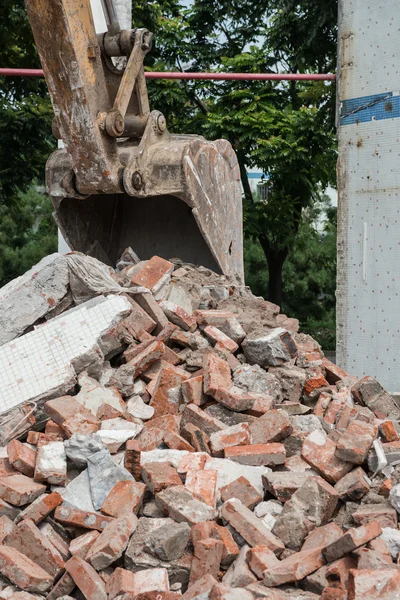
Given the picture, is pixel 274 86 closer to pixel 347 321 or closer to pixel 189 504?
pixel 347 321

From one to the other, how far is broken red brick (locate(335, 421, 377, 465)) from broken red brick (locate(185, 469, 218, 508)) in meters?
0.55

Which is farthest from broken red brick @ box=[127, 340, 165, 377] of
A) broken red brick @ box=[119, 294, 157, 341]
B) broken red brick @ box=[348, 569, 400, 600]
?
broken red brick @ box=[348, 569, 400, 600]

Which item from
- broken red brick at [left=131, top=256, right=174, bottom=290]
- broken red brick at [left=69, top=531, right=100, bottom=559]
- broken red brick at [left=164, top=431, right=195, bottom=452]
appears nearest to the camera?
broken red brick at [left=69, top=531, right=100, bottom=559]

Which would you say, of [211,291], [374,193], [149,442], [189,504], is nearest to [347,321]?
[374,193]

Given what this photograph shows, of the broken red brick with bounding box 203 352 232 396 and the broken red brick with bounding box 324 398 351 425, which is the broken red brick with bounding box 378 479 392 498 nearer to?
the broken red brick with bounding box 324 398 351 425

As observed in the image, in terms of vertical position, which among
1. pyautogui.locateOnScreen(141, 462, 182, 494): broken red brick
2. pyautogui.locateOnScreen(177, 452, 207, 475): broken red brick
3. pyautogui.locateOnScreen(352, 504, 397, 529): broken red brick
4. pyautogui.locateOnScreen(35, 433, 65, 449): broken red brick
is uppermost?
pyautogui.locateOnScreen(35, 433, 65, 449): broken red brick

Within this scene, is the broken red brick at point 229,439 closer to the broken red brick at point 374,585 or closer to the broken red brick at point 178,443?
the broken red brick at point 178,443

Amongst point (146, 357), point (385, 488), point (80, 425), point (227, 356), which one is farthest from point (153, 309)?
point (385, 488)

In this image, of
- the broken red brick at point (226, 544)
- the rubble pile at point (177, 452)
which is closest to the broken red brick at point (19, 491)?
the rubble pile at point (177, 452)

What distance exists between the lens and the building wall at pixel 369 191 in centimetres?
587

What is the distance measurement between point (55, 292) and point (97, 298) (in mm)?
311

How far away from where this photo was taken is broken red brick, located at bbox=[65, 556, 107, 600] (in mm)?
2684

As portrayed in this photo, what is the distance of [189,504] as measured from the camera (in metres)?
2.97

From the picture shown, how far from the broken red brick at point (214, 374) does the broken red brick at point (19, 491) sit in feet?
3.15
